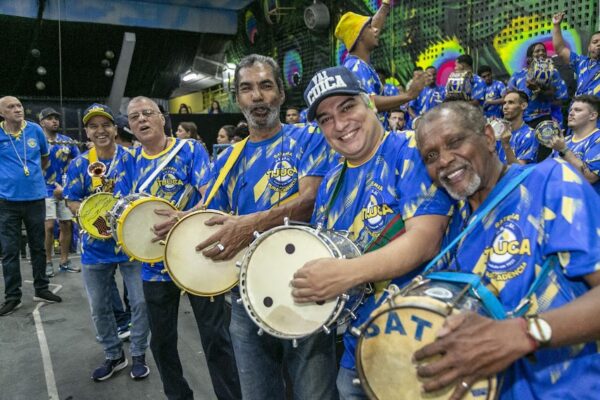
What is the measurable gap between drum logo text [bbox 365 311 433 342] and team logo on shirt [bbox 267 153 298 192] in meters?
1.07

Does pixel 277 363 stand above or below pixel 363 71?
below

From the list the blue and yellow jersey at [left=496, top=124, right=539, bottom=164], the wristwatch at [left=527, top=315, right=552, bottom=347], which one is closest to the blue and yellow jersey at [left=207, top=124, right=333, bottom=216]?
the wristwatch at [left=527, top=315, right=552, bottom=347]

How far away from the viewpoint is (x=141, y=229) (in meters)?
2.76

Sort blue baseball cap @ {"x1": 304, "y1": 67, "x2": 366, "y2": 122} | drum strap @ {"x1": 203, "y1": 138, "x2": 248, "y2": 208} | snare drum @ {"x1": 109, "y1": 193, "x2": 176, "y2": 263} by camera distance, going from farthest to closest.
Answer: snare drum @ {"x1": 109, "y1": 193, "x2": 176, "y2": 263}, drum strap @ {"x1": 203, "y1": 138, "x2": 248, "y2": 208}, blue baseball cap @ {"x1": 304, "y1": 67, "x2": 366, "y2": 122}

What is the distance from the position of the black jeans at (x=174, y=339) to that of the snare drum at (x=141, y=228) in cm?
24

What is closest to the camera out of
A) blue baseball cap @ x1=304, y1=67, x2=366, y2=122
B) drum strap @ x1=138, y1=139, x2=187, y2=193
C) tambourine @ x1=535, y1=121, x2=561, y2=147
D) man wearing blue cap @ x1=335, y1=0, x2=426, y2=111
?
blue baseball cap @ x1=304, y1=67, x2=366, y2=122

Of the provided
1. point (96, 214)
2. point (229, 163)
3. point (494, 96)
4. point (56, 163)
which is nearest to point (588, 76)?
point (494, 96)

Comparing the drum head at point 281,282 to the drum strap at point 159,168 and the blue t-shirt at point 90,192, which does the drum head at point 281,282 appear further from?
the blue t-shirt at point 90,192

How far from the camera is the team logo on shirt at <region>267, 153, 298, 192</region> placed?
7.20 feet

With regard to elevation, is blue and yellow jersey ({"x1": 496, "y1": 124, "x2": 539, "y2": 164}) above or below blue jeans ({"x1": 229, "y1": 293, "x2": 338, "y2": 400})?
above

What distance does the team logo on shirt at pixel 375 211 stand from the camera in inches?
62.8

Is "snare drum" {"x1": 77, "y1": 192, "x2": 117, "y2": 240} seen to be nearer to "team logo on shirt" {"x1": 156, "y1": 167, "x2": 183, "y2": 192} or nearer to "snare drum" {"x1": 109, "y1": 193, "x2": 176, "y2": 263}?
Answer: "team logo on shirt" {"x1": 156, "y1": 167, "x2": 183, "y2": 192}

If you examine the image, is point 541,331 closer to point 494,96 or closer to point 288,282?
point 288,282

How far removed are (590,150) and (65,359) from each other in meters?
5.08
